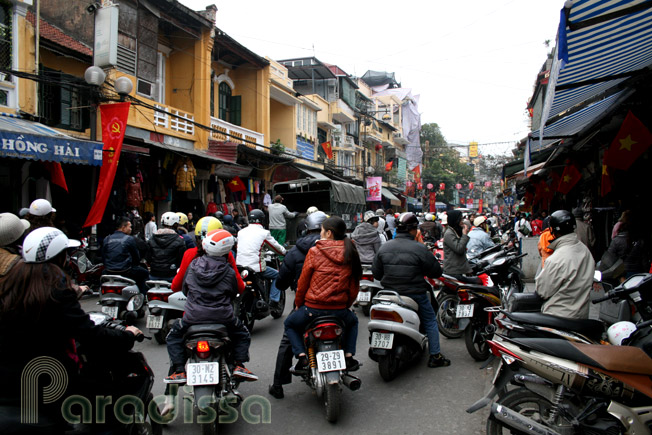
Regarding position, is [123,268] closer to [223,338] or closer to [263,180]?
[223,338]

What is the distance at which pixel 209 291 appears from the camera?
3.82 metres

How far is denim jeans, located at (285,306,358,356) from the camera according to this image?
4.19 meters

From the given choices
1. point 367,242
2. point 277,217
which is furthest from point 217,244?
point 277,217

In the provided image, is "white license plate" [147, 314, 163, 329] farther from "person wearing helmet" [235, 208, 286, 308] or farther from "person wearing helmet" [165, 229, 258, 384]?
"person wearing helmet" [165, 229, 258, 384]

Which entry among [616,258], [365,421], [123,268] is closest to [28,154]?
[123,268]

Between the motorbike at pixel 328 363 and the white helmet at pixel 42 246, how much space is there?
2202mm

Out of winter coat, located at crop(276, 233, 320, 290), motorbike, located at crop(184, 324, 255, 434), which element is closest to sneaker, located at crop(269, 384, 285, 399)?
motorbike, located at crop(184, 324, 255, 434)

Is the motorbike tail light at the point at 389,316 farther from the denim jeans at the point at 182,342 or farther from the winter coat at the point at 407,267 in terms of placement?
the denim jeans at the point at 182,342

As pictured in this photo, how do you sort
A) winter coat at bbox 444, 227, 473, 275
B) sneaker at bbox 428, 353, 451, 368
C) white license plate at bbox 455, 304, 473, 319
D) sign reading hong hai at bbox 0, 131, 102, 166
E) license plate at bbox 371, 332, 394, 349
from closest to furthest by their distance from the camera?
license plate at bbox 371, 332, 394, 349 < sneaker at bbox 428, 353, 451, 368 < white license plate at bbox 455, 304, 473, 319 < winter coat at bbox 444, 227, 473, 275 < sign reading hong hai at bbox 0, 131, 102, 166

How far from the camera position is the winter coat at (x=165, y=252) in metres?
6.51

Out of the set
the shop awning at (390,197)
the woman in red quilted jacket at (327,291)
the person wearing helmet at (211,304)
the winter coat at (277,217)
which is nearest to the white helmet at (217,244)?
the person wearing helmet at (211,304)

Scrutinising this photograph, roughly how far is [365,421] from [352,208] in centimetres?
1412

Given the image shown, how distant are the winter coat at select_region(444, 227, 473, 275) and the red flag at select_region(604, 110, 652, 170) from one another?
2219mm

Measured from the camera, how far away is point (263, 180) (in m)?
19.1
